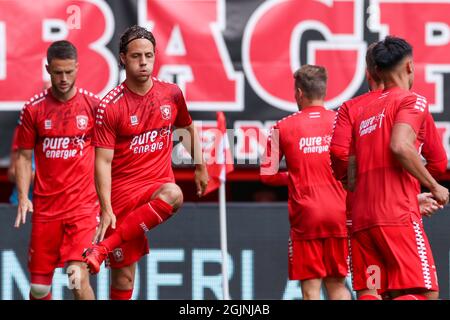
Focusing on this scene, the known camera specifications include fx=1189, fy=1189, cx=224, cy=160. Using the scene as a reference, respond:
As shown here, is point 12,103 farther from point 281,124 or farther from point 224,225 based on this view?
point 281,124

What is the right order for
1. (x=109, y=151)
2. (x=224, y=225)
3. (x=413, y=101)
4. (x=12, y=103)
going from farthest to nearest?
(x=12, y=103), (x=224, y=225), (x=109, y=151), (x=413, y=101)

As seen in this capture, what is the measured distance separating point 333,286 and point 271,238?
166cm

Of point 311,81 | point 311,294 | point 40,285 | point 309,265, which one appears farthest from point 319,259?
point 40,285

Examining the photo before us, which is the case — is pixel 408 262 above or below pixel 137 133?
below

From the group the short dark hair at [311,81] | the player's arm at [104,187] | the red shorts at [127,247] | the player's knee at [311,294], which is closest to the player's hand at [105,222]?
the player's arm at [104,187]

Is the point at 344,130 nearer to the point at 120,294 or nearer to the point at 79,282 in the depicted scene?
the point at 120,294

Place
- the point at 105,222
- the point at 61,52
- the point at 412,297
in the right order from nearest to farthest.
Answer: the point at 412,297, the point at 105,222, the point at 61,52

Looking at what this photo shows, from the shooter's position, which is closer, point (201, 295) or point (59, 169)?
point (59, 169)

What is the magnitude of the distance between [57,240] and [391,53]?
393cm

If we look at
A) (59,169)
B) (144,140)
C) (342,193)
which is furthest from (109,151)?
(342,193)

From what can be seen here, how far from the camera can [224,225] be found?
10.8m

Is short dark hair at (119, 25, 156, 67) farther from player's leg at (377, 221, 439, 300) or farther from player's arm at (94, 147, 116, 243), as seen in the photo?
player's leg at (377, 221, 439, 300)

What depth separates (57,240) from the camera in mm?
10117

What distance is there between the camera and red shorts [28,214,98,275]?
996cm
